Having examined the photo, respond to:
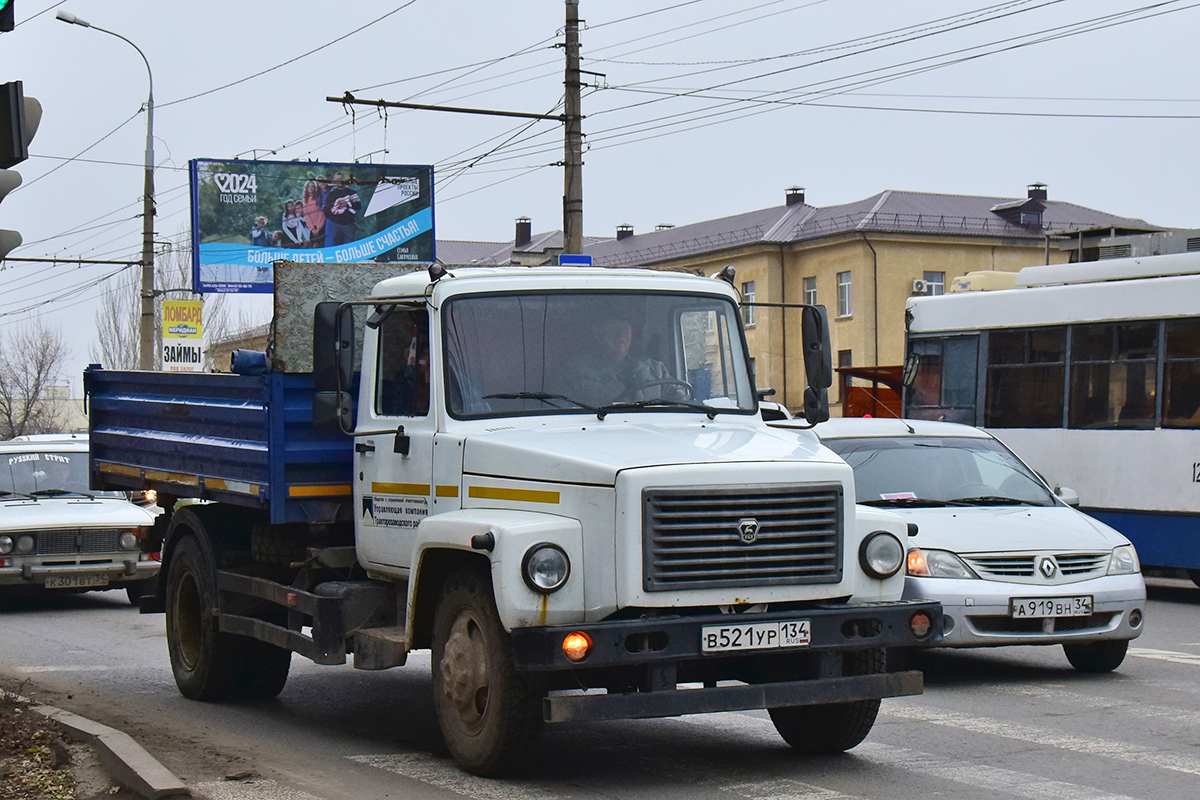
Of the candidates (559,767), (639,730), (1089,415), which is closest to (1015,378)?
(1089,415)

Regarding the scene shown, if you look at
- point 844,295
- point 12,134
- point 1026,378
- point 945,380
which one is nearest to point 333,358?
point 12,134

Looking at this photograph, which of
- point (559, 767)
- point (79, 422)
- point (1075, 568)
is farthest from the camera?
point (79, 422)

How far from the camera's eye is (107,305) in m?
68.6

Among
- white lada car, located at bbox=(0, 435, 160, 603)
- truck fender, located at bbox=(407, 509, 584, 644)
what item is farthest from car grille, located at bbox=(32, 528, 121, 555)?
truck fender, located at bbox=(407, 509, 584, 644)

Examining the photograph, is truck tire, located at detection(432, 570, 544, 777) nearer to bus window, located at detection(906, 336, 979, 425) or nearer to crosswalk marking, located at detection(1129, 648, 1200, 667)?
crosswalk marking, located at detection(1129, 648, 1200, 667)

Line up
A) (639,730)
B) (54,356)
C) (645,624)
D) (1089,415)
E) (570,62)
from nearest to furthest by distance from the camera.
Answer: (645,624), (639,730), (1089,415), (570,62), (54,356)

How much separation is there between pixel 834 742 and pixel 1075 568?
3.10m

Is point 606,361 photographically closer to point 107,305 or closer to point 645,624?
point 645,624

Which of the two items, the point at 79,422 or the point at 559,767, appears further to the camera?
the point at 79,422

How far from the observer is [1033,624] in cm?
1019

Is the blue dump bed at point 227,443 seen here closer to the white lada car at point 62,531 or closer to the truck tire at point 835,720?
the truck tire at point 835,720

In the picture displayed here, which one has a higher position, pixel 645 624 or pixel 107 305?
pixel 107 305

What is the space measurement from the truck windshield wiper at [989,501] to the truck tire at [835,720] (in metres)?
3.20

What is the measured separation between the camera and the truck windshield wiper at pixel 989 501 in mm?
11078
